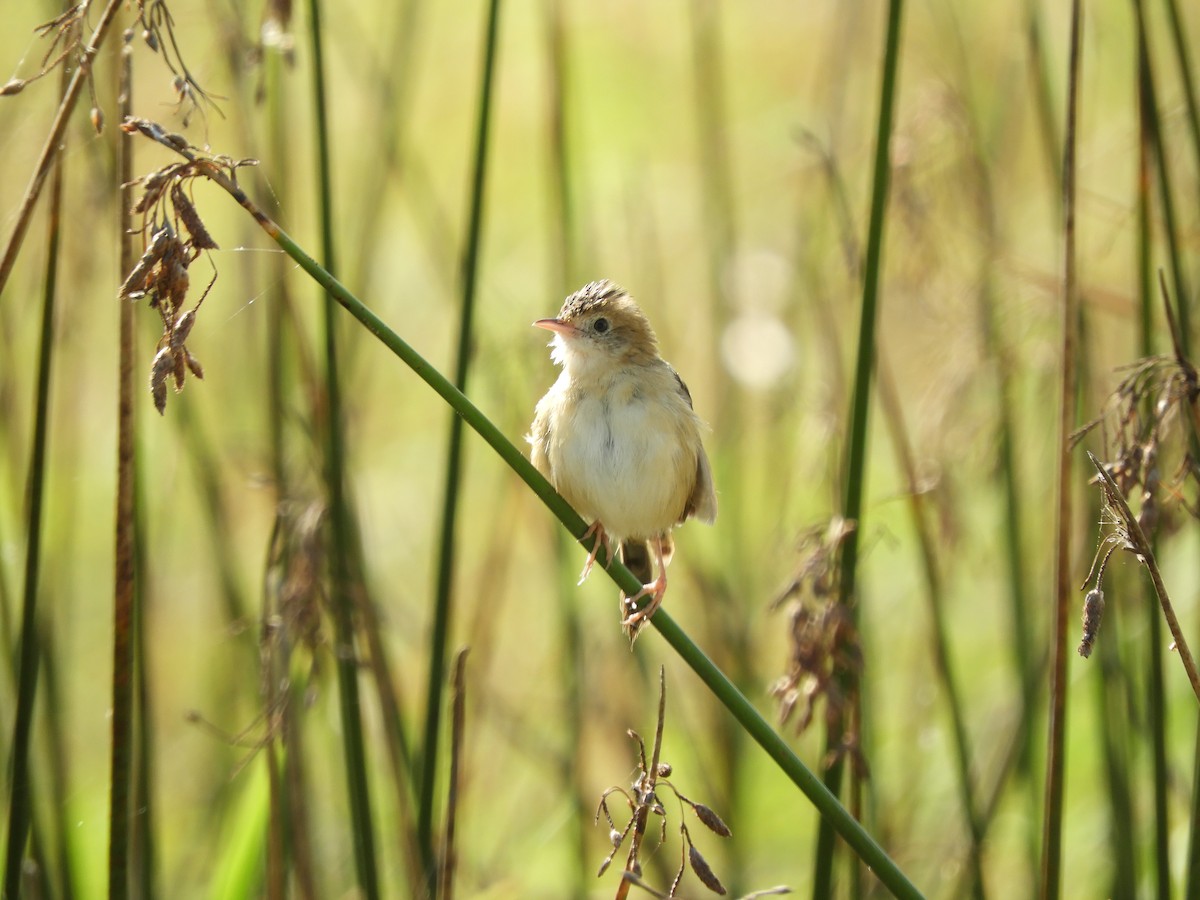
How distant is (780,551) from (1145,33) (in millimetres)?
2260

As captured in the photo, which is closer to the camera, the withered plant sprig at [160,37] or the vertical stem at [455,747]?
the withered plant sprig at [160,37]

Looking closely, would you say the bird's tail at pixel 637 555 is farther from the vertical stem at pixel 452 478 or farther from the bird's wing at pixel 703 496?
the vertical stem at pixel 452 478

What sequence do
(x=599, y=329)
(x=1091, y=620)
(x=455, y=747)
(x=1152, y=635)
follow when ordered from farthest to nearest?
(x=599, y=329) < (x=1152, y=635) < (x=455, y=747) < (x=1091, y=620)

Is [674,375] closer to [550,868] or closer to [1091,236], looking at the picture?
[550,868]

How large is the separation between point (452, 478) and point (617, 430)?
714 millimetres

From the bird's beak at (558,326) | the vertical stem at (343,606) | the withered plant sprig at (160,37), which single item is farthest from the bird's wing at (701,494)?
the withered plant sprig at (160,37)

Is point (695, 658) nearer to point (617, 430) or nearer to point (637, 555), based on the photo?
point (617, 430)

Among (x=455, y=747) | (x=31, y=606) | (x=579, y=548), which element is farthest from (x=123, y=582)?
(x=579, y=548)

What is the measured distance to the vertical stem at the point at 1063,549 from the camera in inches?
89.6

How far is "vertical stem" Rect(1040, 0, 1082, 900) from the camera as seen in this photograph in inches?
89.6

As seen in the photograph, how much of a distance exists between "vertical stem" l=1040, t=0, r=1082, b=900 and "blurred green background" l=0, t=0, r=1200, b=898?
0.44m

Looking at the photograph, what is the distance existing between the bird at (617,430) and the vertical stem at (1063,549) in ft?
3.76

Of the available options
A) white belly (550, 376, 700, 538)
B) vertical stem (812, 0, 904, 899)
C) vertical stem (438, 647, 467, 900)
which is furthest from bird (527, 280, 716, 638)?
vertical stem (438, 647, 467, 900)

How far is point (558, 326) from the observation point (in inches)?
136
